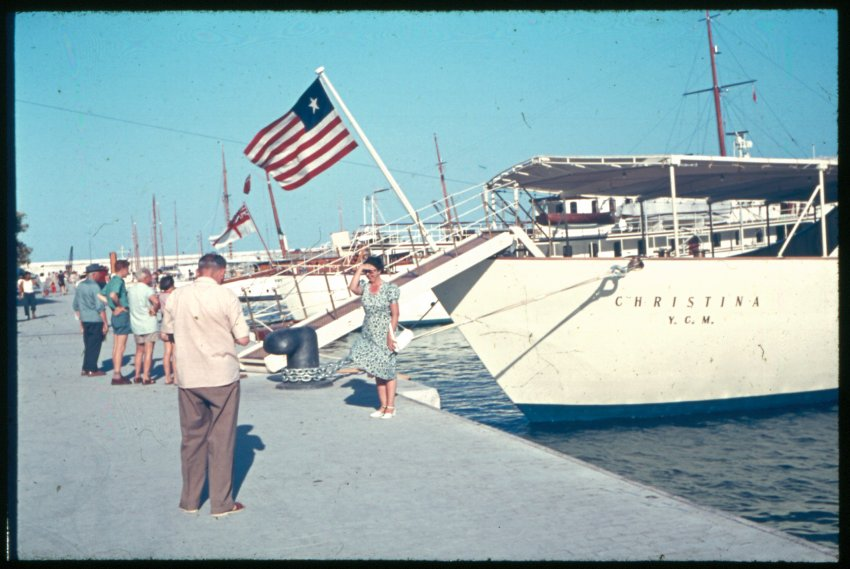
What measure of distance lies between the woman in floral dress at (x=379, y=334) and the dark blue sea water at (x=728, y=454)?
3960 millimetres

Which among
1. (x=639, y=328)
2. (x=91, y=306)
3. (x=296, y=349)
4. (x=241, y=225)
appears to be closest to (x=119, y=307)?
(x=91, y=306)

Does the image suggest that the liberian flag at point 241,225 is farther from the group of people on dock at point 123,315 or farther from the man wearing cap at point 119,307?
the man wearing cap at point 119,307

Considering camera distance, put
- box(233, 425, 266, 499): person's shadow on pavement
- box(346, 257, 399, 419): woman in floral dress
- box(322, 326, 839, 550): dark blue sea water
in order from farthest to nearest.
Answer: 1. box(322, 326, 839, 550): dark blue sea water
2. box(346, 257, 399, 419): woman in floral dress
3. box(233, 425, 266, 499): person's shadow on pavement

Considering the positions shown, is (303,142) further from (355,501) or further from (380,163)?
(355,501)

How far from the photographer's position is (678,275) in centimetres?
1388

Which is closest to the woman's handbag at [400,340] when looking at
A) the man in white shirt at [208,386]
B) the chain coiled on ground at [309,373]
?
the chain coiled on ground at [309,373]

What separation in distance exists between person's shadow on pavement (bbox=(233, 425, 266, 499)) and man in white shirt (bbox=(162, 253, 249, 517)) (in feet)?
1.71

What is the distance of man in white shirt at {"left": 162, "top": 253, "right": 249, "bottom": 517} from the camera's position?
5941 millimetres

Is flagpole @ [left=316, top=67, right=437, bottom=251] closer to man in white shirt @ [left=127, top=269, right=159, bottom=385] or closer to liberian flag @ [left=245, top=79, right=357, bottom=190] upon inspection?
liberian flag @ [left=245, top=79, right=357, bottom=190]

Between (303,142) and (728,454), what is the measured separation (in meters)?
8.31

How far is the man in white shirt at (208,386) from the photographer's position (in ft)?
19.5

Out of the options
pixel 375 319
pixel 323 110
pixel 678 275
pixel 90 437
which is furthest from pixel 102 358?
pixel 678 275

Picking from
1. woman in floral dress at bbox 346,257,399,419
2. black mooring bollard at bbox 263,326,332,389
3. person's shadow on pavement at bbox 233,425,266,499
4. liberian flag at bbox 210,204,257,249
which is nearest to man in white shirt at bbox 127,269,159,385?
black mooring bollard at bbox 263,326,332,389
